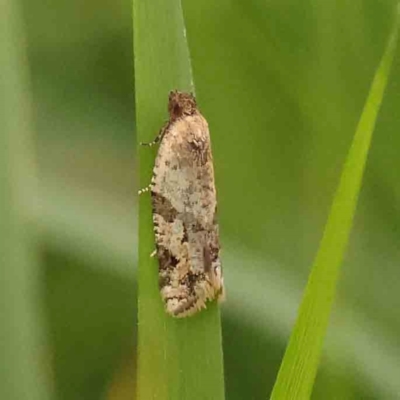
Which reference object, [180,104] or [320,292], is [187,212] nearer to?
[180,104]

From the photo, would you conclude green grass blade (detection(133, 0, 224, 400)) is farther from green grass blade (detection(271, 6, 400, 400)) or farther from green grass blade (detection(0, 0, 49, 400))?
green grass blade (detection(0, 0, 49, 400))

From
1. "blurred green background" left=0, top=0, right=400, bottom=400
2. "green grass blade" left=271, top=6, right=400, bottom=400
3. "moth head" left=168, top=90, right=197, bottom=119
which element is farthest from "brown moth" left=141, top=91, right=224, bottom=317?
"blurred green background" left=0, top=0, right=400, bottom=400

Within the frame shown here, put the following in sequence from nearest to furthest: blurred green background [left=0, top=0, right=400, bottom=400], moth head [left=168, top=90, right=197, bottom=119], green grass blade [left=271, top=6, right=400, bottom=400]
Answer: green grass blade [left=271, top=6, right=400, bottom=400] → moth head [left=168, top=90, right=197, bottom=119] → blurred green background [left=0, top=0, right=400, bottom=400]

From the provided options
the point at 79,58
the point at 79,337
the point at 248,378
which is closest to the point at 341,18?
the point at 79,58

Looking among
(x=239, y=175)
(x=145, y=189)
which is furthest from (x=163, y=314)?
(x=239, y=175)

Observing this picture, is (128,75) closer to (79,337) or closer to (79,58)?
(79,58)

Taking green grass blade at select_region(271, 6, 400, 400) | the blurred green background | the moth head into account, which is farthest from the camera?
the blurred green background

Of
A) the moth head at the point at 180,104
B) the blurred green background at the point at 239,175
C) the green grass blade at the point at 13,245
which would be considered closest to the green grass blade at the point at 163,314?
the moth head at the point at 180,104
